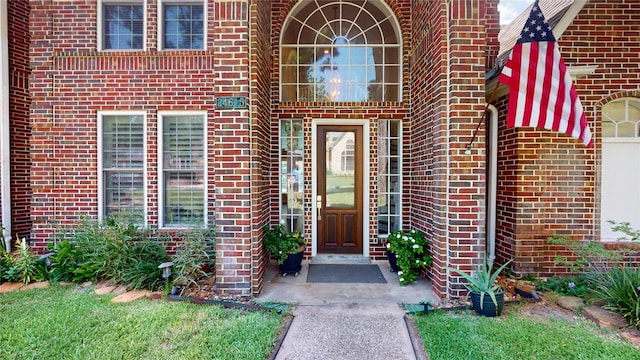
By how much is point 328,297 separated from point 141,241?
9.49 feet

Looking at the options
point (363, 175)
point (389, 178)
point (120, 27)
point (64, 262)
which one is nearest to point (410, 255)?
point (389, 178)

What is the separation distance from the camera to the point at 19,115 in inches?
209

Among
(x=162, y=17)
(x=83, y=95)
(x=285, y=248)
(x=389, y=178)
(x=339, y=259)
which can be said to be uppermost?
(x=162, y=17)

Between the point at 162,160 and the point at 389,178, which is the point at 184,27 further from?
the point at 389,178

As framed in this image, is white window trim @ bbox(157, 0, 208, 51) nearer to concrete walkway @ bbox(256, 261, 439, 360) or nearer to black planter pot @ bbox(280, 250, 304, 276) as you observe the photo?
black planter pot @ bbox(280, 250, 304, 276)

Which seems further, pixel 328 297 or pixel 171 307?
pixel 328 297

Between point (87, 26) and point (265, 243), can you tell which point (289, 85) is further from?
point (87, 26)

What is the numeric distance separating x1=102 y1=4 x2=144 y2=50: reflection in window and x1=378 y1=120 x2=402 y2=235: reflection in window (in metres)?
4.33

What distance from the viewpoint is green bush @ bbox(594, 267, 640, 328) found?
3005mm

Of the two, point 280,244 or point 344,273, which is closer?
point 280,244

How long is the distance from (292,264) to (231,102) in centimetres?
247

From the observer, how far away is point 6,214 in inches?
199

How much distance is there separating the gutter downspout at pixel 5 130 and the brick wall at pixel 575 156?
8014 millimetres

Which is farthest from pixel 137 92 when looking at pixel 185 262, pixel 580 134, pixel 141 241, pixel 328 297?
pixel 580 134
